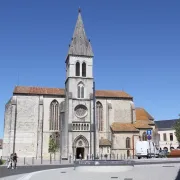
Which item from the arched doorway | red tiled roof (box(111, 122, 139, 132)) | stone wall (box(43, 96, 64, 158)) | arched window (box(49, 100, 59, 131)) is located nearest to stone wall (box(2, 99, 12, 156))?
stone wall (box(43, 96, 64, 158))

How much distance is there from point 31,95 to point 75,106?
33.6 feet

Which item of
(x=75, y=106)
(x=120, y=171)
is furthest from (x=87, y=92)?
(x=120, y=171)

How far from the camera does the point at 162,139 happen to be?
316 feet

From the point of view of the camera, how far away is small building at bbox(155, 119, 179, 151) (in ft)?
305

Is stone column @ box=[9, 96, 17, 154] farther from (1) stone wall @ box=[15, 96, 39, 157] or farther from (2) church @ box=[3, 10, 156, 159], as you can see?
(1) stone wall @ box=[15, 96, 39, 157]

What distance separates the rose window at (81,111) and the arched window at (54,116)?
5.63 metres

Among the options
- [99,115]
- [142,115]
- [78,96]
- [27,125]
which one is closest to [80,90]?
[78,96]

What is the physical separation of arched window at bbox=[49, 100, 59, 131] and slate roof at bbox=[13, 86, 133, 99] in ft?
7.99

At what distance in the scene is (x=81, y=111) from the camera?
59.6 metres

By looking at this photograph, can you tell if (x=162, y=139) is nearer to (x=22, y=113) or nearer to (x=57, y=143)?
(x=57, y=143)

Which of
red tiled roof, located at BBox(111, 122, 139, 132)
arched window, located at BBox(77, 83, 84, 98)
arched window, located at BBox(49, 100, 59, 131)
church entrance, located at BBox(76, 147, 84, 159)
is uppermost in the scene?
arched window, located at BBox(77, 83, 84, 98)

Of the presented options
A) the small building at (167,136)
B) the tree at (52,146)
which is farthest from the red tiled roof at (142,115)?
the small building at (167,136)

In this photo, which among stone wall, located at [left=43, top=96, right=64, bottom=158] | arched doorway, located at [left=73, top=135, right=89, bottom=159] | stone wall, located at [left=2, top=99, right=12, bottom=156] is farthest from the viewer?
stone wall, located at [left=43, top=96, right=64, bottom=158]

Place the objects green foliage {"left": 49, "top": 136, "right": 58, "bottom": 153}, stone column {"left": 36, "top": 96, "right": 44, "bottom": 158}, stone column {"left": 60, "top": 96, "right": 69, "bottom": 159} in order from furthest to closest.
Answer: stone column {"left": 36, "top": 96, "right": 44, "bottom": 158} → green foliage {"left": 49, "top": 136, "right": 58, "bottom": 153} → stone column {"left": 60, "top": 96, "right": 69, "bottom": 159}
